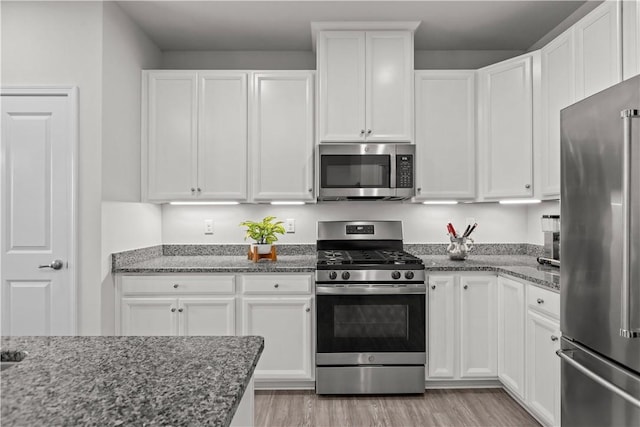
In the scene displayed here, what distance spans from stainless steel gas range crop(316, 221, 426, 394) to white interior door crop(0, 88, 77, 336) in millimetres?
1642

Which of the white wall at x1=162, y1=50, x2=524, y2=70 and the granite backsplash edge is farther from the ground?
the white wall at x1=162, y1=50, x2=524, y2=70

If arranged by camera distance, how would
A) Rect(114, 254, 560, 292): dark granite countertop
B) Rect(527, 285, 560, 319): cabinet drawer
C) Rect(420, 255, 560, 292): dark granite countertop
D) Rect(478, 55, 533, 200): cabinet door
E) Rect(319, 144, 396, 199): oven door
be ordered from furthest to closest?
Rect(319, 144, 396, 199): oven door, Rect(478, 55, 533, 200): cabinet door, Rect(114, 254, 560, 292): dark granite countertop, Rect(420, 255, 560, 292): dark granite countertop, Rect(527, 285, 560, 319): cabinet drawer

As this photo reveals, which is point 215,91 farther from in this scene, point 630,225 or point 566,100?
point 630,225

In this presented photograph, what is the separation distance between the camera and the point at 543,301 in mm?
2369

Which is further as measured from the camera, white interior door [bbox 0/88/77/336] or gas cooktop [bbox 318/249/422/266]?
gas cooktop [bbox 318/249/422/266]

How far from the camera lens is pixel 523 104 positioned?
3.03 meters

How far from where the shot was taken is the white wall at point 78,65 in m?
2.70

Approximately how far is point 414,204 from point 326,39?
151 centimetres

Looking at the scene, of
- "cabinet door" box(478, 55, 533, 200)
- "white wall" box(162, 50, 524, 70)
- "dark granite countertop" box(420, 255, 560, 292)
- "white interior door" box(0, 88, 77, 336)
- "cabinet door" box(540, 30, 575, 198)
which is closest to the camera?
"dark granite countertop" box(420, 255, 560, 292)

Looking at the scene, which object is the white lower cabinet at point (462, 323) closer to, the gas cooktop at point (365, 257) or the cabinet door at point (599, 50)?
the gas cooktop at point (365, 257)

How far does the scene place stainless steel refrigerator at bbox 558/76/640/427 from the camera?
4.78 ft

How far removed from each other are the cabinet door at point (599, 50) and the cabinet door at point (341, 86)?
1.41 metres

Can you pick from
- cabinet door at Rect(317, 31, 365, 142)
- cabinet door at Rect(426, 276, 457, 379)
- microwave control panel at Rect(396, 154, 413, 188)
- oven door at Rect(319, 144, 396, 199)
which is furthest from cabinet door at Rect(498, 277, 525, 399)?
cabinet door at Rect(317, 31, 365, 142)

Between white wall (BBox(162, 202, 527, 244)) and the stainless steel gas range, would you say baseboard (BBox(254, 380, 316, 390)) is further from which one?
white wall (BBox(162, 202, 527, 244))
